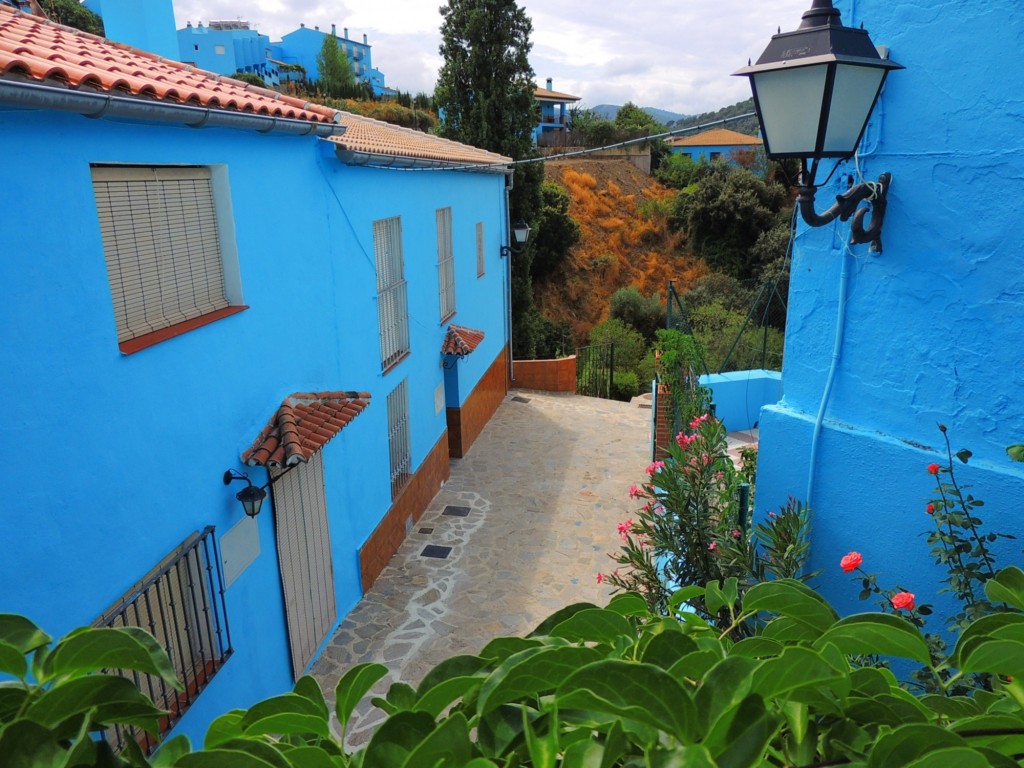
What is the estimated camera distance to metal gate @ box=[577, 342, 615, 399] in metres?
20.8

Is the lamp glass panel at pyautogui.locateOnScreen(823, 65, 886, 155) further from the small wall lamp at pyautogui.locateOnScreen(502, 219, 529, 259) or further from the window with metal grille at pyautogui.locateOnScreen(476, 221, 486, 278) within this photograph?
the small wall lamp at pyautogui.locateOnScreen(502, 219, 529, 259)

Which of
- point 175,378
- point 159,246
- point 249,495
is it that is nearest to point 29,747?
point 175,378

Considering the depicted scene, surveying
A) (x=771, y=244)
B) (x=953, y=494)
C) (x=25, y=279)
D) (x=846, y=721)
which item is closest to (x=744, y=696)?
(x=846, y=721)

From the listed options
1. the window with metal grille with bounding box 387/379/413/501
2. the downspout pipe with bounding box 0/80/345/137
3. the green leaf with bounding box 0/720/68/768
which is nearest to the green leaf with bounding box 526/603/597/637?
the green leaf with bounding box 0/720/68/768

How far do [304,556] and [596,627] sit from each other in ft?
21.1

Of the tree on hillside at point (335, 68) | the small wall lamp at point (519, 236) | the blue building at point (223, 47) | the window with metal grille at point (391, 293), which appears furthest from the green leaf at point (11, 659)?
the blue building at point (223, 47)

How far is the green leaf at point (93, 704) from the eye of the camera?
793 millimetres

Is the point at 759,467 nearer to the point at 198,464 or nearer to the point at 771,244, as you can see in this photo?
the point at 198,464

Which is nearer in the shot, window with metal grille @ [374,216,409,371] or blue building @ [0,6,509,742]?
blue building @ [0,6,509,742]

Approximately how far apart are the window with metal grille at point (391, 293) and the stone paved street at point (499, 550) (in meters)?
2.76

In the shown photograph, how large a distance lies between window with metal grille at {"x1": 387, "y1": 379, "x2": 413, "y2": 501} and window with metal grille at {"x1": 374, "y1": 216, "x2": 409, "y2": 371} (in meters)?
0.55

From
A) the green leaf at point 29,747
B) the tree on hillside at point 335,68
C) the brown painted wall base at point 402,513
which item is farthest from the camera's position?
the tree on hillside at point 335,68

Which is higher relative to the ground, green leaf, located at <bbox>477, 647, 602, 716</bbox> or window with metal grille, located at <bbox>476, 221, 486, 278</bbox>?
green leaf, located at <bbox>477, 647, 602, 716</bbox>

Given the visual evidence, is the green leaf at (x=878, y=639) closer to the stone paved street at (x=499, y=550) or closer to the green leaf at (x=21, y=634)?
the green leaf at (x=21, y=634)
